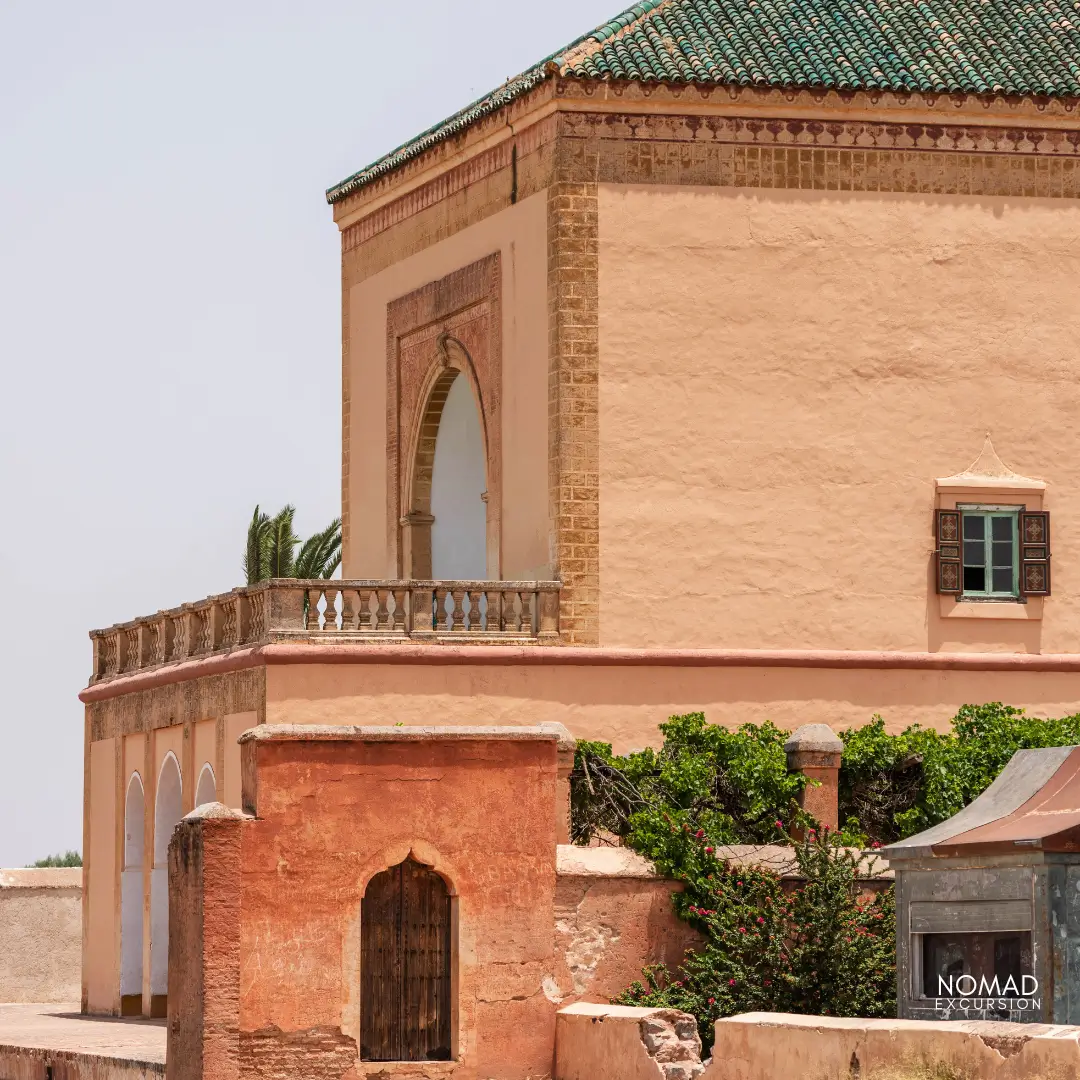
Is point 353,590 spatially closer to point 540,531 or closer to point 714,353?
point 540,531

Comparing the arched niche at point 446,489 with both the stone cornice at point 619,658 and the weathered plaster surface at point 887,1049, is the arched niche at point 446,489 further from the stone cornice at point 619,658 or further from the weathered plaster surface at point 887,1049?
the weathered plaster surface at point 887,1049

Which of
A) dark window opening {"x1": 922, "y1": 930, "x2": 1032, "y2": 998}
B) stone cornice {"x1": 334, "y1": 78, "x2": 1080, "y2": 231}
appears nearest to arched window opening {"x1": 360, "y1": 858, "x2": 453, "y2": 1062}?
dark window opening {"x1": 922, "y1": 930, "x2": 1032, "y2": 998}

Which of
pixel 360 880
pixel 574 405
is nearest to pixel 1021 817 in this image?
pixel 360 880

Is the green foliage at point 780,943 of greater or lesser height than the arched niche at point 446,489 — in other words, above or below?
below

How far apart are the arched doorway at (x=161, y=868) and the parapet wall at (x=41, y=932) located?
242 inches

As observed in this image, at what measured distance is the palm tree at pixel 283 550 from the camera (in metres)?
38.5

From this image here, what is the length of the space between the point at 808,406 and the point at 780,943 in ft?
20.9

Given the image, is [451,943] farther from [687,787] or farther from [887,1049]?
[887,1049]

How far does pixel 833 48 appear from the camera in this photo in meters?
24.8

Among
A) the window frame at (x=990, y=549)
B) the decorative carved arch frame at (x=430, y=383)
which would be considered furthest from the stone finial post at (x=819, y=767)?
the decorative carved arch frame at (x=430, y=383)

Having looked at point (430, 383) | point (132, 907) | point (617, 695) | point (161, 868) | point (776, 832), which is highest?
point (430, 383)

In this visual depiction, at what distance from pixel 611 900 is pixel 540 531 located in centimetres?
→ 540

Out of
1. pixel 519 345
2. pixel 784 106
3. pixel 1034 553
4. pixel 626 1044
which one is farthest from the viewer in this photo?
pixel 519 345

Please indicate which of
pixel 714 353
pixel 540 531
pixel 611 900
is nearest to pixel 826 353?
pixel 714 353
